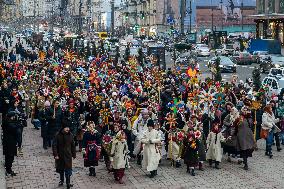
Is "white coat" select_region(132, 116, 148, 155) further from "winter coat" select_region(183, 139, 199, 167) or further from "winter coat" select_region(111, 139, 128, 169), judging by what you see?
"winter coat" select_region(183, 139, 199, 167)

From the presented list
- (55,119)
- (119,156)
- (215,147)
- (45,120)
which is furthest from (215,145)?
(45,120)

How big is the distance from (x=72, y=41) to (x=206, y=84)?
39.1 metres

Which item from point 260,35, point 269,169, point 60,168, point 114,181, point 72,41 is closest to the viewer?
point 60,168

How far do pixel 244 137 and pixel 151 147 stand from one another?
243 cm

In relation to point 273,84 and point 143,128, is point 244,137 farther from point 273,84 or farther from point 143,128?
point 273,84

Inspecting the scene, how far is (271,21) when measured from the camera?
71.9 metres

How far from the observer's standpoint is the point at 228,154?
14836 millimetres

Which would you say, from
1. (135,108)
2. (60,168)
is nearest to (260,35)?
(135,108)

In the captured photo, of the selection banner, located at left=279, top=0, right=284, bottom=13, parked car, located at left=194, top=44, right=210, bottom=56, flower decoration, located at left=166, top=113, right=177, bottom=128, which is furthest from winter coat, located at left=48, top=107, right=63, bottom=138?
banner, located at left=279, top=0, right=284, bottom=13

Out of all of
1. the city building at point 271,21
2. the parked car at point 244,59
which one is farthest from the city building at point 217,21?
the parked car at point 244,59

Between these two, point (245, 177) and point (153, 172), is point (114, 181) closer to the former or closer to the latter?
point (153, 172)

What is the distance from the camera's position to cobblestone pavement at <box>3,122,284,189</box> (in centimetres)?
1245

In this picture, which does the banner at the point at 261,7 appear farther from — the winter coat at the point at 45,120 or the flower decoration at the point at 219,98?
the winter coat at the point at 45,120

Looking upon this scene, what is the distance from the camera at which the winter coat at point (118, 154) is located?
41.3 ft
